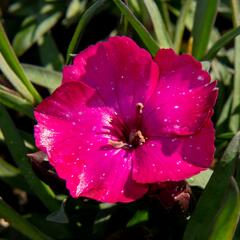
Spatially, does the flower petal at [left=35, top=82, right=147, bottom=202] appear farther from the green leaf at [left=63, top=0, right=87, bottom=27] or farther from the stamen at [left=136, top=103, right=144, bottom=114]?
the green leaf at [left=63, top=0, right=87, bottom=27]

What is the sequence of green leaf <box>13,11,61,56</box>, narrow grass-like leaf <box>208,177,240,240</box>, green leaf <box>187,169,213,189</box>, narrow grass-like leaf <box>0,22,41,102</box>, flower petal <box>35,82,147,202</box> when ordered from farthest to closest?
1. green leaf <box>13,11,61,56</box>
2. narrow grass-like leaf <box>0,22,41,102</box>
3. green leaf <box>187,169,213,189</box>
4. flower petal <box>35,82,147,202</box>
5. narrow grass-like leaf <box>208,177,240,240</box>

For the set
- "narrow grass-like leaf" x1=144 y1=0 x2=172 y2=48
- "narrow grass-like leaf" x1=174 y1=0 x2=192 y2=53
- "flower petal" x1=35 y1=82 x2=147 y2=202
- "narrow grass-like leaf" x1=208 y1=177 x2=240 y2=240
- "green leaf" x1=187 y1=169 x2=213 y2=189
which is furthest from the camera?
"narrow grass-like leaf" x1=174 y1=0 x2=192 y2=53

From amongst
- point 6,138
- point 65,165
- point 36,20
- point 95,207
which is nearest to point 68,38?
point 36,20

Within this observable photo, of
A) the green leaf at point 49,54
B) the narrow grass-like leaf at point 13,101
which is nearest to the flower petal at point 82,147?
the narrow grass-like leaf at point 13,101

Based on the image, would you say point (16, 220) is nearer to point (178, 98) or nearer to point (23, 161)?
point (23, 161)

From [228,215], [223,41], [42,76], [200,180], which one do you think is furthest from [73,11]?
[228,215]

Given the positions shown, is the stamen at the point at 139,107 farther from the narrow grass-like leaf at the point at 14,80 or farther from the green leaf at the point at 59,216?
the narrow grass-like leaf at the point at 14,80

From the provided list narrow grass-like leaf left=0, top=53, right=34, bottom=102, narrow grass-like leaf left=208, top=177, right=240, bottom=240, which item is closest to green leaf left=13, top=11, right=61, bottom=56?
narrow grass-like leaf left=0, top=53, right=34, bottom=102
